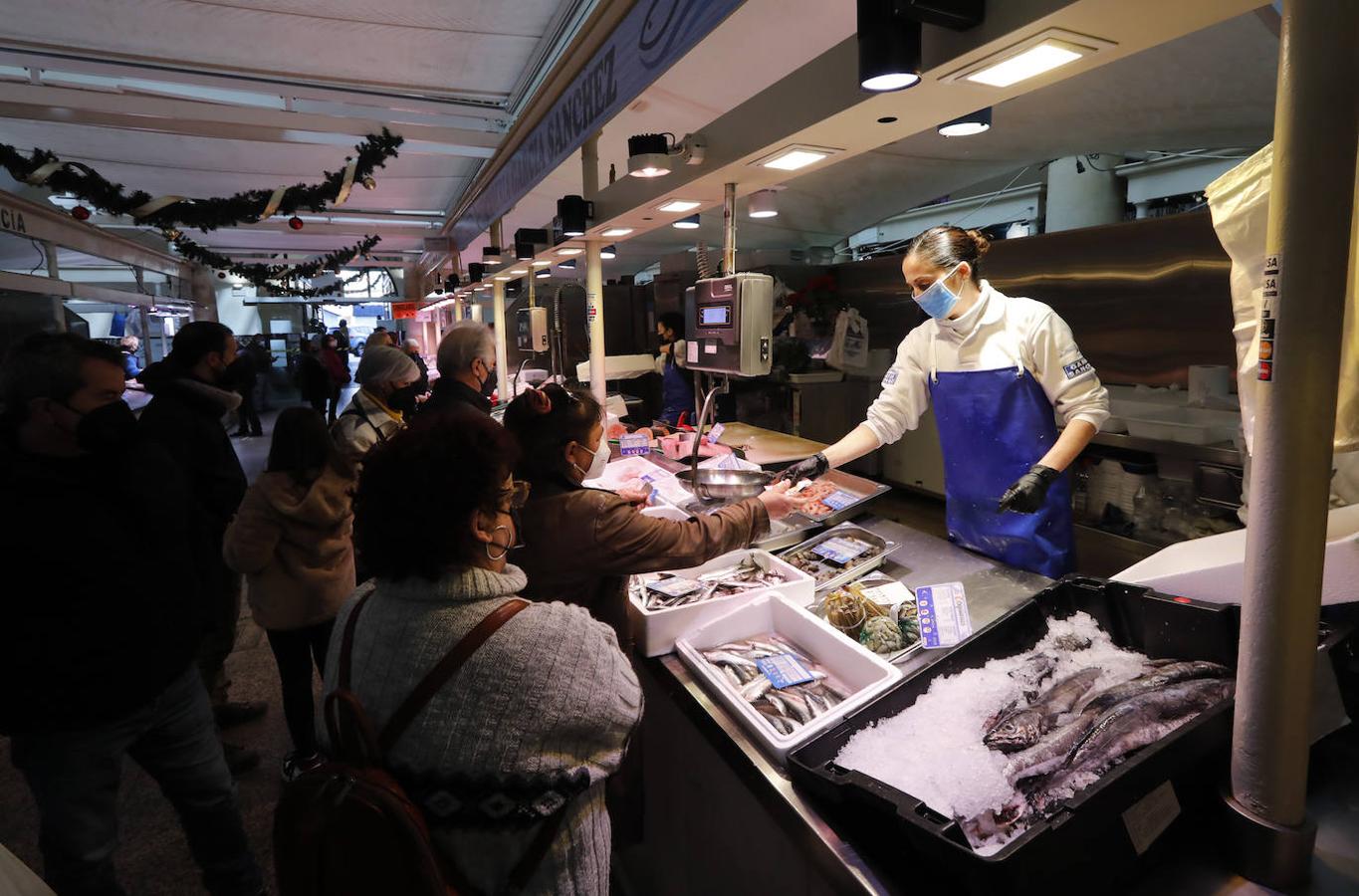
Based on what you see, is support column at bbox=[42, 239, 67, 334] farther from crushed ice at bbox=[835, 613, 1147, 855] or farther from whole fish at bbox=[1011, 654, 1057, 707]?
whole fish at bbox=[1011, 654, 1057, 707]

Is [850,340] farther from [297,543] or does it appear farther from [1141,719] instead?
[1141,719]

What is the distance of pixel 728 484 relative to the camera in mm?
2832

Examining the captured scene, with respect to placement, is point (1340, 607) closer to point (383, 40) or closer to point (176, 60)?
point (383, 40)

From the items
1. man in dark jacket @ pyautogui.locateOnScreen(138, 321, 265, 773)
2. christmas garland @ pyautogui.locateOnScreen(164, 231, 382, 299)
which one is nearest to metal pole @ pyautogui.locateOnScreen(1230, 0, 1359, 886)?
man in dark jacket @ pyautogui.locateOnScreen(138, 321, 265, 773)

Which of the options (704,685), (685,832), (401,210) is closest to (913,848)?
(704,685)

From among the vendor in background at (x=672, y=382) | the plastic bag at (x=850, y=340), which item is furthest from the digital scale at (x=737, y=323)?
the plastic bag at (x=850, y=340)

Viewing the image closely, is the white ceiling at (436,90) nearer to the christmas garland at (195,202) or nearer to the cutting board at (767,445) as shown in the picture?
the christmas garland at (195,202)

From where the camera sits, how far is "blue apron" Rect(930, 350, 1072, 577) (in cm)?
249

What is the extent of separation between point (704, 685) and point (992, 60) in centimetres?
151

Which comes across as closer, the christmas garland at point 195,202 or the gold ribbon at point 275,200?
the christmas garland at point 195,202

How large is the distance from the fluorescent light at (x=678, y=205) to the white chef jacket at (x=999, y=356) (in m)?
1.09

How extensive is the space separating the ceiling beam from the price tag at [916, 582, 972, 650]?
475 centimetres

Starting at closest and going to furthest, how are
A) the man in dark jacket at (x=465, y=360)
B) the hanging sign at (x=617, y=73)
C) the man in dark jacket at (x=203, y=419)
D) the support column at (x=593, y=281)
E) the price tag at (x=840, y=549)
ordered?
the price tag at (x=840, y=549) → the hanging sign at (x=617, y=73) → the man in dark jacket at (x=203, y=419) → the man in dark jacket at (x=465, y=360) → the support column at (x=593, y=281)

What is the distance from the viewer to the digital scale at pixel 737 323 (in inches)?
103
